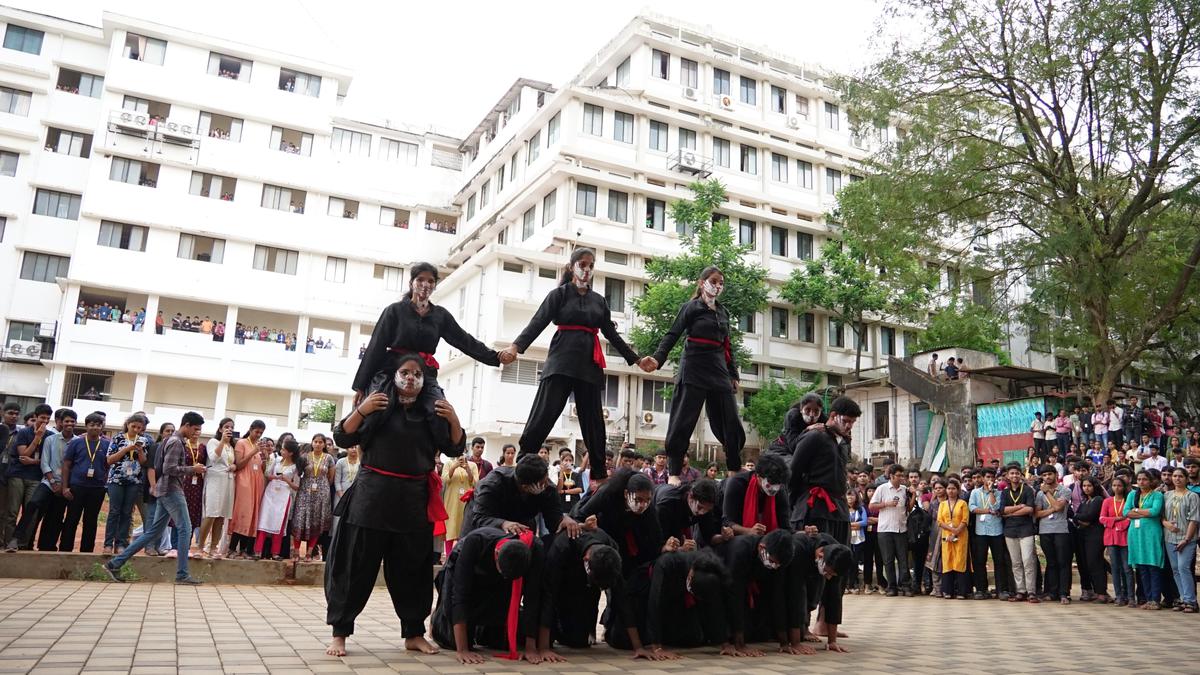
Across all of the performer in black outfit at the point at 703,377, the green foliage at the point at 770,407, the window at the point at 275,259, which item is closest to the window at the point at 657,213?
the green foliage at the point at 770,407

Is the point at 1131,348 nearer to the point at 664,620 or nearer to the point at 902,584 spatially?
the point at 902,584

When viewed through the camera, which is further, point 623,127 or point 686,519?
point 623,127

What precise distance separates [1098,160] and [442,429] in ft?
67.6

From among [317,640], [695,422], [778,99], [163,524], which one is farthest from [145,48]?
[317,640]

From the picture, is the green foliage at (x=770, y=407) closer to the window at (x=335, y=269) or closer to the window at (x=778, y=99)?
the window at (x=778, y=99)

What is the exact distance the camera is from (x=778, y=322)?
4159 cm

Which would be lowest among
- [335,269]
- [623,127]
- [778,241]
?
[335,269]

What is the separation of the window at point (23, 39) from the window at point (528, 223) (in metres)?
22.8

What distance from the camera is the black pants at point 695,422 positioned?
27.4ft

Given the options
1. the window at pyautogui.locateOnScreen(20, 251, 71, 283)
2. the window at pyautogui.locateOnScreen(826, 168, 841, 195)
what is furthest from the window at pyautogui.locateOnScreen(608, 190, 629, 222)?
the window at pyautogui.locateOnScreen(20, 251, 71, 283)

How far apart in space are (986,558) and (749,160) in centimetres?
3132

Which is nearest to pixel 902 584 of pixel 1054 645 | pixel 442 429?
pixel 1054 645

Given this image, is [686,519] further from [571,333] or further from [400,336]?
[400,336]

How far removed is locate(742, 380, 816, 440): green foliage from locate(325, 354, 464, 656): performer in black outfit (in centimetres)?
3048
